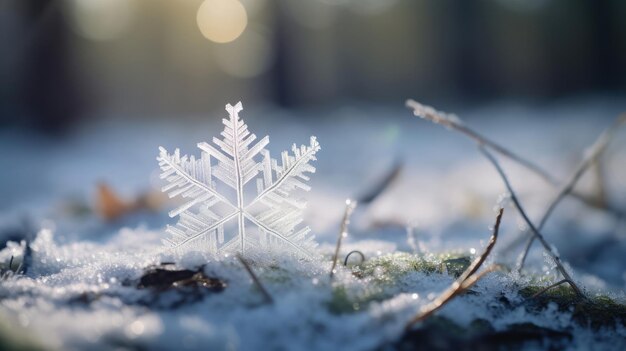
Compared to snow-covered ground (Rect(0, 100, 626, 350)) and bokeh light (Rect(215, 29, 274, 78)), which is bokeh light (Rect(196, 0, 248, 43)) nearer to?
bokeh light (Rect(215, 29, 274, 78))

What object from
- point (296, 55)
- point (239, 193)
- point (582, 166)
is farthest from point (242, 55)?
point (239, 193)

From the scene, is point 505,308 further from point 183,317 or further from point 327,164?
point 327,164

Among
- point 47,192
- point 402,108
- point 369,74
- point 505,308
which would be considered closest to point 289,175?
point 505,308

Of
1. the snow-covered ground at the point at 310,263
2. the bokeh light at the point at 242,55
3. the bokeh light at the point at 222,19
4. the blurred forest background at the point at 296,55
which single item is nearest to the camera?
the snow-covered ground at the point at 310,263

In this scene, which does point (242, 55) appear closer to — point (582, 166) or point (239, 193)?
point (582, 166)

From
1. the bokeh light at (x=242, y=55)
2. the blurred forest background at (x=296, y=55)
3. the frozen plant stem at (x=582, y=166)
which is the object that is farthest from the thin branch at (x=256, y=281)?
the bokeh light at (x=242, y=55)

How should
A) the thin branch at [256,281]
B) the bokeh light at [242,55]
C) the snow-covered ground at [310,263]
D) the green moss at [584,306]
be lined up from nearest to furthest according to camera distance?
the snow-covered ground at [310,263]
the thin branch at [256,281]
the green moss at [584,306]
the bokeh light at [242,55]

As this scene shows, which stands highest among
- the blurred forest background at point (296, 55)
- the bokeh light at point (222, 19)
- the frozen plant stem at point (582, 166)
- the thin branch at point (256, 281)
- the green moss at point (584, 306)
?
the bokeh light at point (222, 19)

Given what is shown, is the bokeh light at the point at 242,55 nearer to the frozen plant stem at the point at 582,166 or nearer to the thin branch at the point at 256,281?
the frozen plant stem at the point at 582,166
